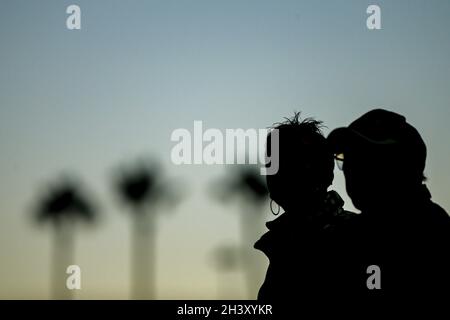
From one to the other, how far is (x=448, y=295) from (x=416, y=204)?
28 cm

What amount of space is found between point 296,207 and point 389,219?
1.09 meters

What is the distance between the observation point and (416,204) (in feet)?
6.65

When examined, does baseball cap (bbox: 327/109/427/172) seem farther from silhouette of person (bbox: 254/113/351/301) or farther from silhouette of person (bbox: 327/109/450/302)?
silhouette of person (bbox: 254/113/351/301)

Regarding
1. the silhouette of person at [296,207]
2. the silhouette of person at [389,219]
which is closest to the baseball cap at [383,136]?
the silhouette of person at [389,219]

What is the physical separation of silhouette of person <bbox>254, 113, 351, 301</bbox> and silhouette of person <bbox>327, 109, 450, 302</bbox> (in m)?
0.74

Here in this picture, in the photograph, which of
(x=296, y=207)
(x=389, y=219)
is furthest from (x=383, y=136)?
(x=296, y=207)

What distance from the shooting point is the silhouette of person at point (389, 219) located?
1958 millimetres

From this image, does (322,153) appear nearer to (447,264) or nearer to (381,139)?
(381,139)

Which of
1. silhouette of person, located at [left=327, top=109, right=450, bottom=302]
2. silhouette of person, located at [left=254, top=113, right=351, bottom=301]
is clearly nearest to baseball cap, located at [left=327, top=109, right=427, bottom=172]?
silhouette of person, located at [left=327, top=109, right=450, bottom=302]

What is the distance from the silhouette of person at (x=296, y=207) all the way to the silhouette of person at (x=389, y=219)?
74 cm

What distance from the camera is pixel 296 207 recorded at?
311cm

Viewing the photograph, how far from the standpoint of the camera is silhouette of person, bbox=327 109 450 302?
6.42ft

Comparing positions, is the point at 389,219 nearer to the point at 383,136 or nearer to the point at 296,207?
the point at 383,136
